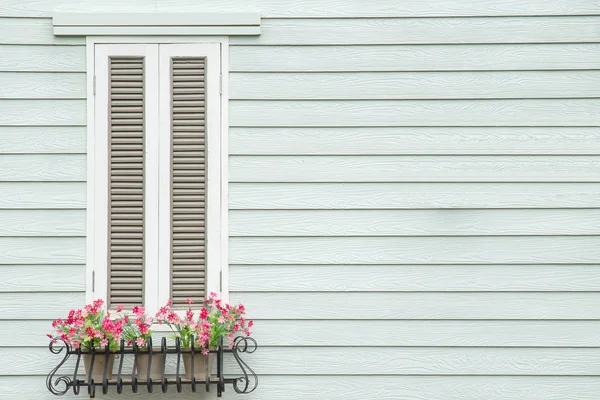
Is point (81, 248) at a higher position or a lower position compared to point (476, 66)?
lower

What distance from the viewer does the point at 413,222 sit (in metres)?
3.46

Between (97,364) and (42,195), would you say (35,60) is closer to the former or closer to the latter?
(42,195)

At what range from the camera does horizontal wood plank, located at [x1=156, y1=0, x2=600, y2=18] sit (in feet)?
11.5

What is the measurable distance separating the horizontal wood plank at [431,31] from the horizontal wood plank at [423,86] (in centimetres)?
17

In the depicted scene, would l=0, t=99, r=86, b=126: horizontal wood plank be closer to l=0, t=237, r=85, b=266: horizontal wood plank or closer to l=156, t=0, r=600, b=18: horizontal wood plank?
l=0, t=237, r=85, b=266: horizontal wood plank

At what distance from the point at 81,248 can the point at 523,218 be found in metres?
2.17

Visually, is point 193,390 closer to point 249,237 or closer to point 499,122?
point 249,237

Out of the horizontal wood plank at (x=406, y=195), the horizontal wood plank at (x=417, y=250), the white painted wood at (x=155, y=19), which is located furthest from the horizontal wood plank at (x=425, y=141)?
the white painted wood at (x=155, y=19)

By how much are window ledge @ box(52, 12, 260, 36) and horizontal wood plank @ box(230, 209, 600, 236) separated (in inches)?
36.0

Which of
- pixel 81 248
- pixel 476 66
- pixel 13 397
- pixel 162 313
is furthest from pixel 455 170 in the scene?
pixel 13 397

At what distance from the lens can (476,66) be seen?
3.49 metres

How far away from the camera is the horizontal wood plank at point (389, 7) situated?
3.50 meters

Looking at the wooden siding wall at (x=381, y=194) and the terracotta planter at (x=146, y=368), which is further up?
the wooden siding wall at (x=381, y=194)

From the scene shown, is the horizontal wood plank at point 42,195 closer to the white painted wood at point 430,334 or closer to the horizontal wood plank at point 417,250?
the horizontal wood plank at point 417,250
